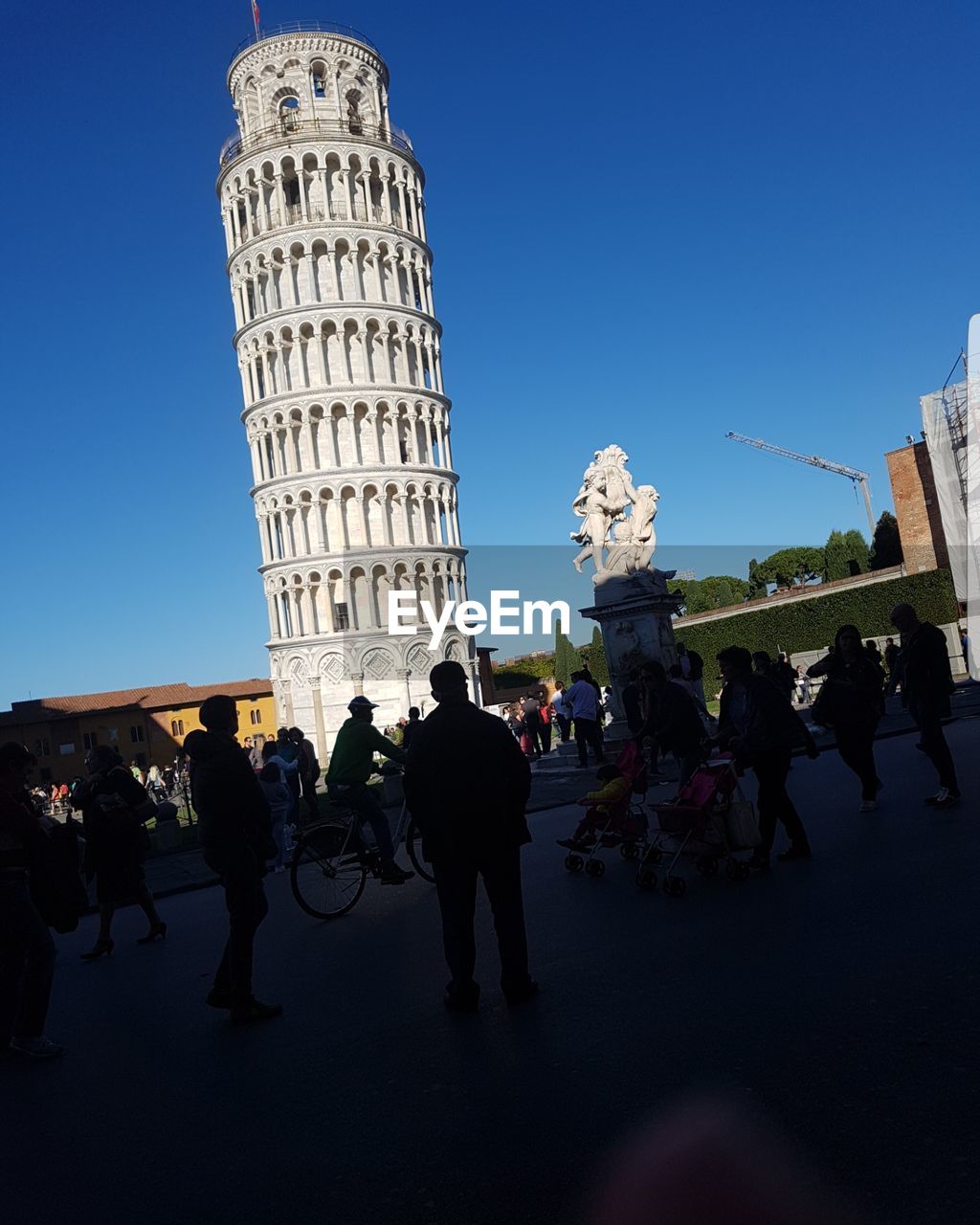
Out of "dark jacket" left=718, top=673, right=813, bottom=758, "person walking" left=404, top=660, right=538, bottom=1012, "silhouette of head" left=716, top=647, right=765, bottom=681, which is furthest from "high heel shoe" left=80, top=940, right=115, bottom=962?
"silhouette of head" left=716, top=647, right=765, bottom=681

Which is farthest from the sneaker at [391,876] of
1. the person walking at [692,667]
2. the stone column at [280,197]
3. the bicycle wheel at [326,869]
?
the stone column at [280,197]

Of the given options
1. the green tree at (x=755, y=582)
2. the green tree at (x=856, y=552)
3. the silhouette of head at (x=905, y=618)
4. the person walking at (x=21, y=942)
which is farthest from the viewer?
the green tree at (x=755, y=582)

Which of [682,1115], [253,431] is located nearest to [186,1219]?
[682,1115]

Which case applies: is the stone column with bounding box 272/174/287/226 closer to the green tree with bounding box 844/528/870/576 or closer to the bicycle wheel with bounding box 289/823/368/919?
the green tree with bounding box 844/528/870/576

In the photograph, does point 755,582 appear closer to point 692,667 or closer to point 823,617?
point 823,617

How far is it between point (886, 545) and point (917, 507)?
15806 mm

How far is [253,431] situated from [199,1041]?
6013 cm

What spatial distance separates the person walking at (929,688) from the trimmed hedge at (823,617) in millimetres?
30382

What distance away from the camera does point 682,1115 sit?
413 cm

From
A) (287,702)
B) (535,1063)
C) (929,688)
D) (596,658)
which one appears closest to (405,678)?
(287,702)

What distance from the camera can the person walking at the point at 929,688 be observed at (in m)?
10.1

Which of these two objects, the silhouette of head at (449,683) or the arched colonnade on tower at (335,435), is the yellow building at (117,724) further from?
the silhouette of head at (449,683)

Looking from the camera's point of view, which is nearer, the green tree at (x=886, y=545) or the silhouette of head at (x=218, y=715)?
the silhouette of head at (x=218, y=715)

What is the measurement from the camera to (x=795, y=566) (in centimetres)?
9319
